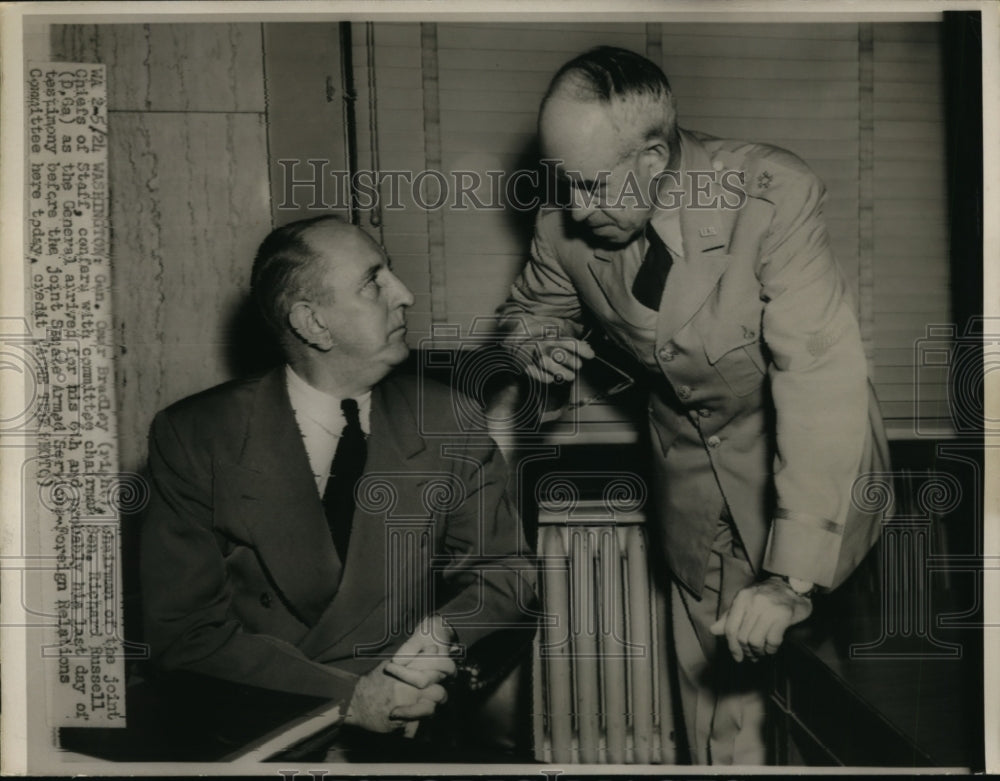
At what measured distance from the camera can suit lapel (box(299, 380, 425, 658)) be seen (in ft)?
6.09

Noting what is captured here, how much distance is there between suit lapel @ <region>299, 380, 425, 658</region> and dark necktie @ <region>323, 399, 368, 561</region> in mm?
15

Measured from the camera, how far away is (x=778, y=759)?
6.31 ft

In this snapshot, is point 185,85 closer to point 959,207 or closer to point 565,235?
point 565,235

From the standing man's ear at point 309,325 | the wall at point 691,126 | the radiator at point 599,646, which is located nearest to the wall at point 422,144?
the wall at point 691,126

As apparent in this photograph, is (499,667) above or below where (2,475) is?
below

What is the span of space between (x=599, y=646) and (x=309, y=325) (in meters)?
0.83

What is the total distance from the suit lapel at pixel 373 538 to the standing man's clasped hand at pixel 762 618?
654mm

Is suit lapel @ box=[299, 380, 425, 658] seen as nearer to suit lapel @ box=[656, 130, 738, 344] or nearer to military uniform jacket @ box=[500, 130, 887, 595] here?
military uniform jacket @ box=[500, 130, 887, 595]

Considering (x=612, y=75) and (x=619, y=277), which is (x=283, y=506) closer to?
(x=619, y=277)

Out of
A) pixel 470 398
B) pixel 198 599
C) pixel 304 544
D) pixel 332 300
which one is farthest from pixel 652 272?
pixel 198 599

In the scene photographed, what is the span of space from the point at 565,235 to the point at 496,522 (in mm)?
566

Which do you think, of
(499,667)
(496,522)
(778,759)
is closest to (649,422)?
(496,522)

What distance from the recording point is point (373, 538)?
6.14 feet

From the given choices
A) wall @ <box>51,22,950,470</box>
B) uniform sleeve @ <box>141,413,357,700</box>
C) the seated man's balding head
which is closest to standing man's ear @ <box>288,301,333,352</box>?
the seated man's balding head
